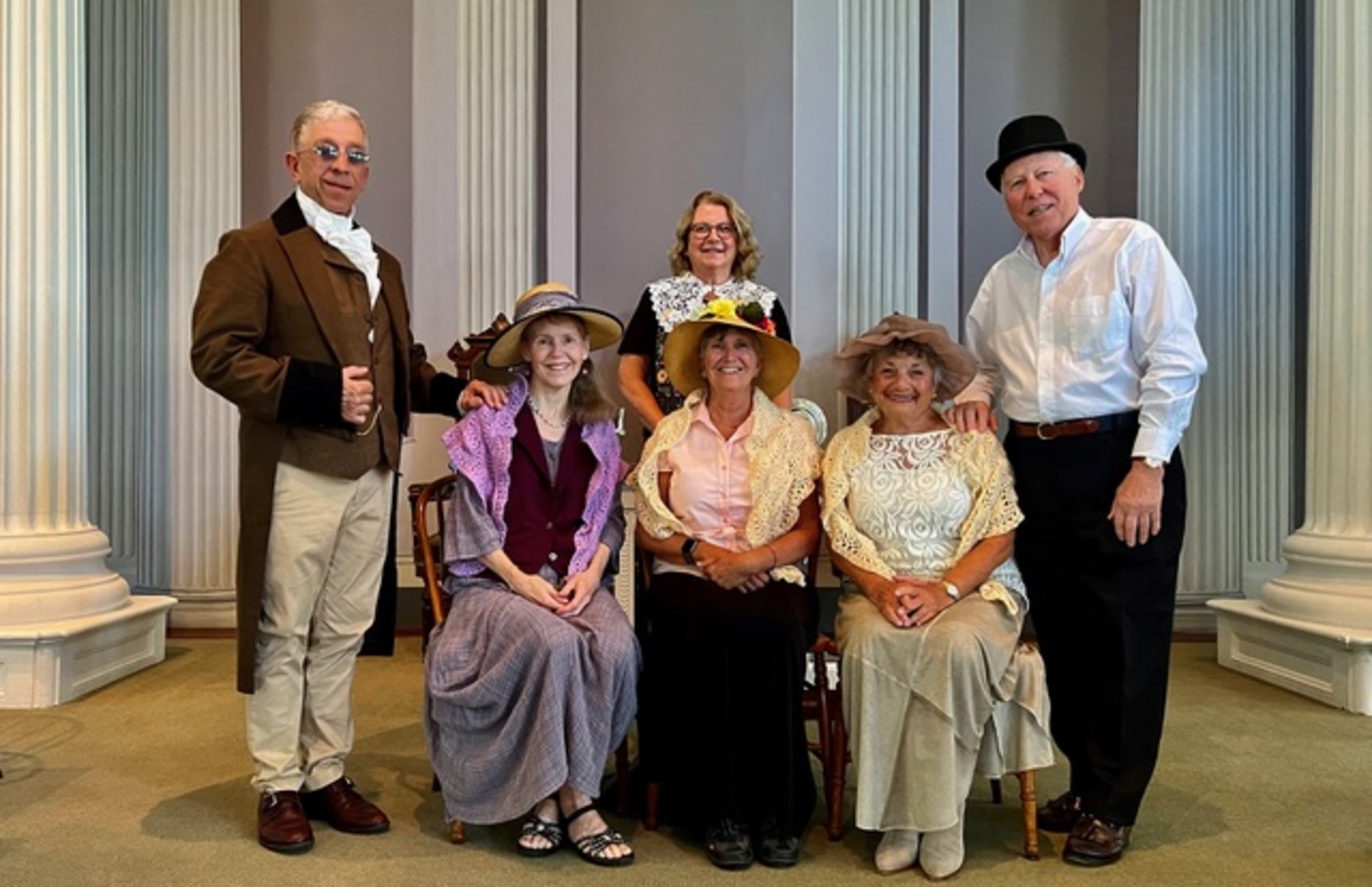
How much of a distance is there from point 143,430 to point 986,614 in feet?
14.0

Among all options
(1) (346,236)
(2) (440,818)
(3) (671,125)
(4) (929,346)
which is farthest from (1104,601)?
(3) (671,125)

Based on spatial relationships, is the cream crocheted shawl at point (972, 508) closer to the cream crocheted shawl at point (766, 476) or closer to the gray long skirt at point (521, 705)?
the cream crocheted shawl at point (766, 476)

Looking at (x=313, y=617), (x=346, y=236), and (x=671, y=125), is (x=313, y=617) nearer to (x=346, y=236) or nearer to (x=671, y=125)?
(x=346, y=236)

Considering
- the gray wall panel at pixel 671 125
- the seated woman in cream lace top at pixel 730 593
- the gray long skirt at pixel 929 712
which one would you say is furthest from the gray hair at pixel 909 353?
the gray wall panel at pixel 671 125

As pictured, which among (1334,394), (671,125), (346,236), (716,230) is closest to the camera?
(346,236)

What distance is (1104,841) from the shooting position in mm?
2600

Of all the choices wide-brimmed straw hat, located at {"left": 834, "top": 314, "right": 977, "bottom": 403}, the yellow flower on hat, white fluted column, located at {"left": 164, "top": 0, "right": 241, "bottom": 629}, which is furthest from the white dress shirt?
white fluted column, located at {"left": 164, "top": 0, "right": 241, "bottom": 629}

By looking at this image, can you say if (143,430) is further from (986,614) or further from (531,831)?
(986,614)

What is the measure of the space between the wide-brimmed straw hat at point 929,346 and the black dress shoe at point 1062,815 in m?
1.03

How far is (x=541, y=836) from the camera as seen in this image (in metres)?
2.64

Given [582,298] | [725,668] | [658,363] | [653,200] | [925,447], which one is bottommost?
[725,668]

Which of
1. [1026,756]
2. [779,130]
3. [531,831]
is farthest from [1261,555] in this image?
[531,831]

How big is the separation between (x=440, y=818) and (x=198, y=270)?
11.2ft

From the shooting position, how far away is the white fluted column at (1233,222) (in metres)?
5.30
